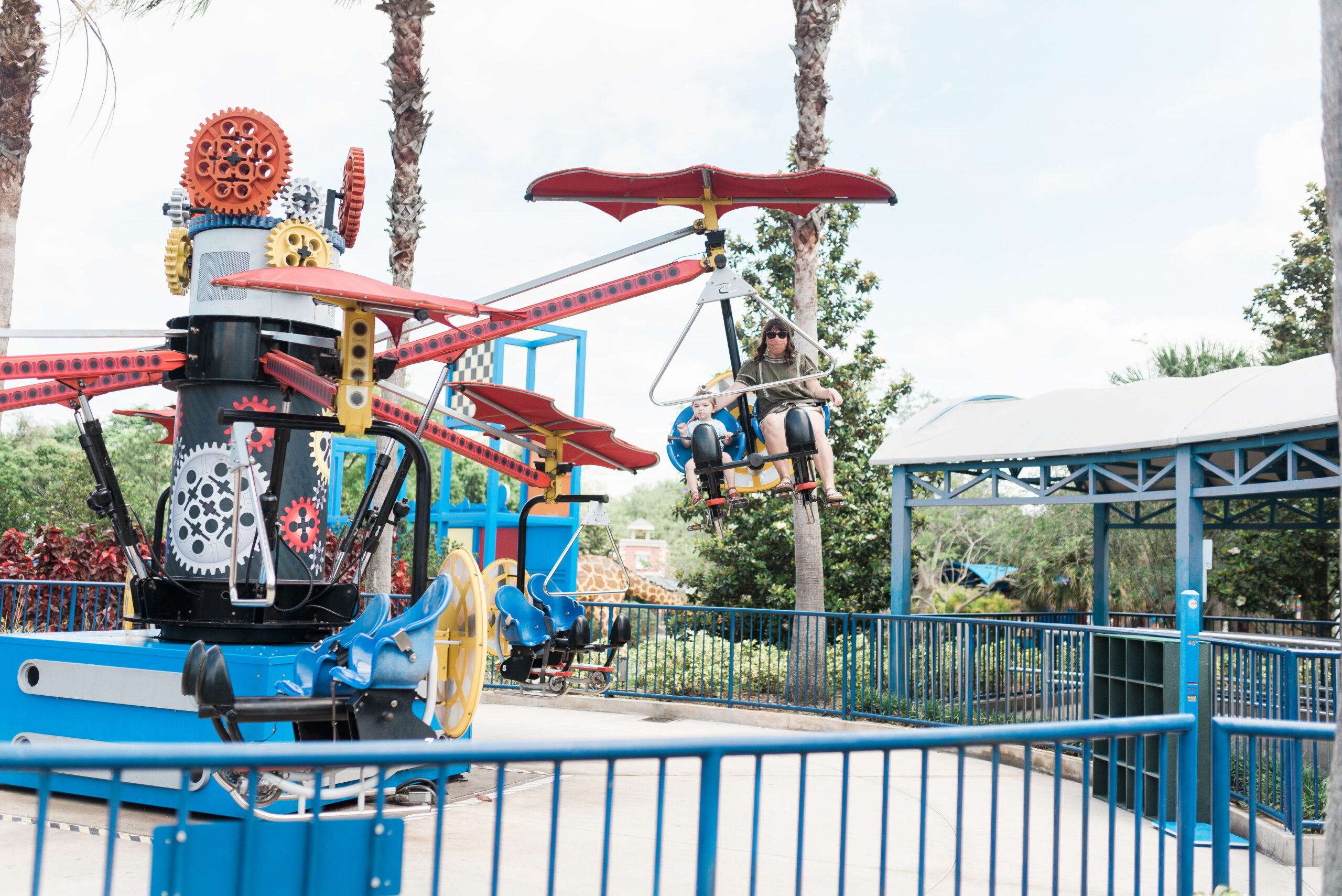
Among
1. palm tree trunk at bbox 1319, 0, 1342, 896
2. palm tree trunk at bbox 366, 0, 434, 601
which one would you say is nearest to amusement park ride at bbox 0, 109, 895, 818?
palm tree trunk at bbox 1319, 0, 1342, 896

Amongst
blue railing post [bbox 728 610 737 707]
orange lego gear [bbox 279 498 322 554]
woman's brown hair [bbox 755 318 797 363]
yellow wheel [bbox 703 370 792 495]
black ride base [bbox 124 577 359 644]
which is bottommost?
blue railing post [bbox 728 610 737 707]

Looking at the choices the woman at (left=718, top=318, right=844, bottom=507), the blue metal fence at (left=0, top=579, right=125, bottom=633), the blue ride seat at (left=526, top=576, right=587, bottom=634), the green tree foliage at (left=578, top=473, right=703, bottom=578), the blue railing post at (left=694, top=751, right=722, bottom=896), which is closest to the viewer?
the blue railing post at (left=694, top=751, right=722, bottom=896)

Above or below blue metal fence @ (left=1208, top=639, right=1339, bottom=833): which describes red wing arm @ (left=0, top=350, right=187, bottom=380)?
above

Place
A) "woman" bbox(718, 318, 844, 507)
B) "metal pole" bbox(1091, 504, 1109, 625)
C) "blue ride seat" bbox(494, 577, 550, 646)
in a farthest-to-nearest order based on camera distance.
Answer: "metal pole" bbox(1091, 504, 1109, 625), "blue ride seat" bbox(494, 577, 550, 646), "woman" bbox(718, 318, 844, 507)

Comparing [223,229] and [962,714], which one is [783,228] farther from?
[223,229]

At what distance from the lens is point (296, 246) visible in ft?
24.5

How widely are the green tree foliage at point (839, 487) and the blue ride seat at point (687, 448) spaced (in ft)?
32.8

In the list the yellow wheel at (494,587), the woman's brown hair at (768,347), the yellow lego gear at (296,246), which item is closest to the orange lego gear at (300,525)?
the yellow lego gear at (296,246)

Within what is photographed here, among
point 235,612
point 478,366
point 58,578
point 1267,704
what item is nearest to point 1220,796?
point 1267,704

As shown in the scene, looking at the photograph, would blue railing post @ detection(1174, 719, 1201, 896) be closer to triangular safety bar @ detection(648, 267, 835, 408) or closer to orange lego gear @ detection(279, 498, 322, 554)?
triangular safety bar @ detection(648, 267, 835, 408)

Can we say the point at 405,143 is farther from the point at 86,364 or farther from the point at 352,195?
the point at 86,364

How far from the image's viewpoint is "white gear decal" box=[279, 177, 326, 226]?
311 inches

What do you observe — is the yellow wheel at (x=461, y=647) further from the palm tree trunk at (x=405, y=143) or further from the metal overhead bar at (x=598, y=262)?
the palm tree trunk at (x=405, y=143)

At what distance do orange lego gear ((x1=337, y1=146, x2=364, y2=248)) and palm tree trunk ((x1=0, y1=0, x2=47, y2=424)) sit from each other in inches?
292
